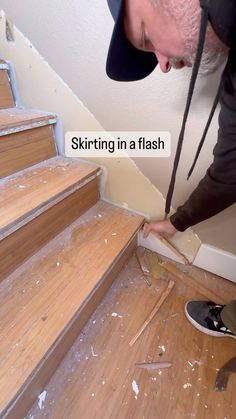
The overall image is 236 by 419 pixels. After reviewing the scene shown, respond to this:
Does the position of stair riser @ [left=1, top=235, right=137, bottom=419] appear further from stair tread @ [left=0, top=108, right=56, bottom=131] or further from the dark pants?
stair tread @ [left=0, top=108, right=56, bottom=131]

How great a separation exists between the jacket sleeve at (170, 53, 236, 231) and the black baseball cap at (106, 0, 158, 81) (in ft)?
0.72

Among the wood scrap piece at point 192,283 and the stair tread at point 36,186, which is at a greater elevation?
the stair tread at point 36,186

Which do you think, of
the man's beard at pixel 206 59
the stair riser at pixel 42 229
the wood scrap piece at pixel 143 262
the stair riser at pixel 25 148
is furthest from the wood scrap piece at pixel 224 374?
the stair riser at pixel 25 148

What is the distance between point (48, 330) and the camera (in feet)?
2.05

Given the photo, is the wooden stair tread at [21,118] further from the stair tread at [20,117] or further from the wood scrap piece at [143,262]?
the wood scrap piece at [143,262]

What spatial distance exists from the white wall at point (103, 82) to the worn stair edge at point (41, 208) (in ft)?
0.87

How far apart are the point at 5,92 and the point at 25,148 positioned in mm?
311

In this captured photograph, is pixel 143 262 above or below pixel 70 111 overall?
below

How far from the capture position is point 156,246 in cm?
119

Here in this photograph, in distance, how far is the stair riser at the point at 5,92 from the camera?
97 cm

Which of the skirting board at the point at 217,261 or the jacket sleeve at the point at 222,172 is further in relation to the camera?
the skirting board at the point at 217,261

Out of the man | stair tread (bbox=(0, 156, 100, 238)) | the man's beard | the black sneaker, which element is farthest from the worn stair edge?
the black sneaker

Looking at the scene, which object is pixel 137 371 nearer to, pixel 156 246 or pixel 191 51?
pixel 156 246

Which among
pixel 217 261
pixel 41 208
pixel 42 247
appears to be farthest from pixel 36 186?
pixel 217 261
